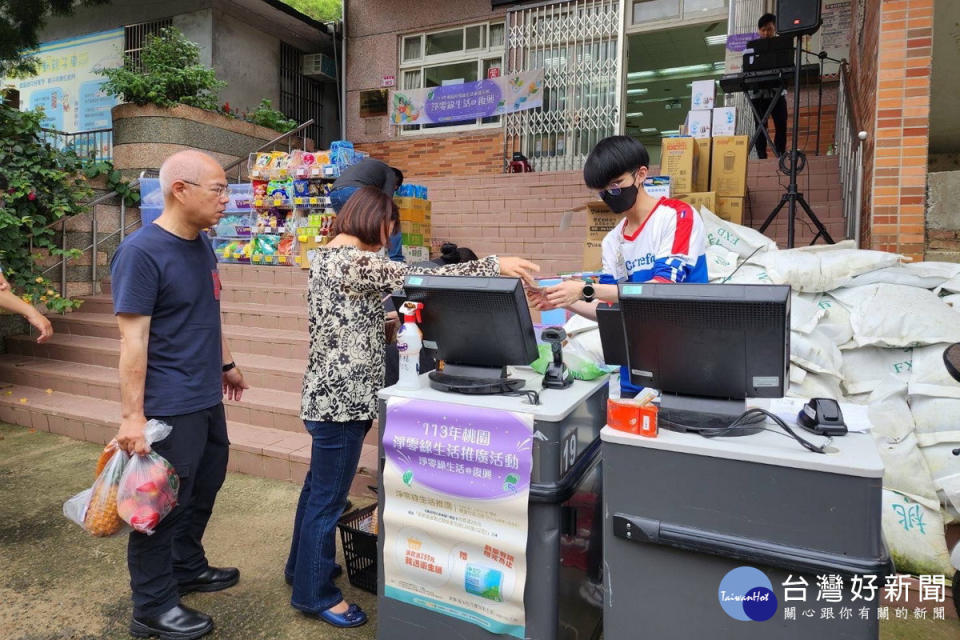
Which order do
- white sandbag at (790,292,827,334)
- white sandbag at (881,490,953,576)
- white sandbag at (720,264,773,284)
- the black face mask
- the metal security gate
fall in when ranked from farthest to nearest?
the metal security gate < white sandbag at (720,264,773,284) < white sandbag at (790,292,827,334) < white sandbag at (881,490,953,576) < the black face mask

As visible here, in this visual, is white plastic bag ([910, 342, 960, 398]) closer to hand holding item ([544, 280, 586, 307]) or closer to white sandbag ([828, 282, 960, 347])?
white sandbag ([828, 282, 960, 347])

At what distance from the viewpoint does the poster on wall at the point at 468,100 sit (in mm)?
9062

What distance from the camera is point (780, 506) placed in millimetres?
1394

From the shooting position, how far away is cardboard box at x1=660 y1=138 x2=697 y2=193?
5.48 metres

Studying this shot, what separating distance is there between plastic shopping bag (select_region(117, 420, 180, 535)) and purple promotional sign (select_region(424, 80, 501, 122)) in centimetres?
812

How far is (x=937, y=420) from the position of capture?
8.70 feet

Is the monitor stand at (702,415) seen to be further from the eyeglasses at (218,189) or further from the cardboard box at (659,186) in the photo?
the cardboard box at (659,186)

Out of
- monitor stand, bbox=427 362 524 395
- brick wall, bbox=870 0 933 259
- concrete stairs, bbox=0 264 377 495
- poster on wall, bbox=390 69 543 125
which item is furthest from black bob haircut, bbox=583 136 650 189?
poster on wall, bbox=390 69 543 125

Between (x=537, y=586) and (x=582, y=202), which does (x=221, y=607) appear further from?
(x=582, y=202)

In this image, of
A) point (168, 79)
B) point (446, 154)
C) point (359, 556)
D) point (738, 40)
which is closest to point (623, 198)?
point (359, 556)

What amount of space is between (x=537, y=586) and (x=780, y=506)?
0.69 metres

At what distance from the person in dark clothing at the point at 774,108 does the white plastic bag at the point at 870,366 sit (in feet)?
11.3

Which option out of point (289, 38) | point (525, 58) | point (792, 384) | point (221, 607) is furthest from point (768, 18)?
point (289, 38)

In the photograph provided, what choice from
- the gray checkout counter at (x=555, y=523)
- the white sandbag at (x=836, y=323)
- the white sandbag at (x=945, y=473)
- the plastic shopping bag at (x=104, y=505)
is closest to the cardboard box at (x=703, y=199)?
the white sandbag at (x=836, y=323)
